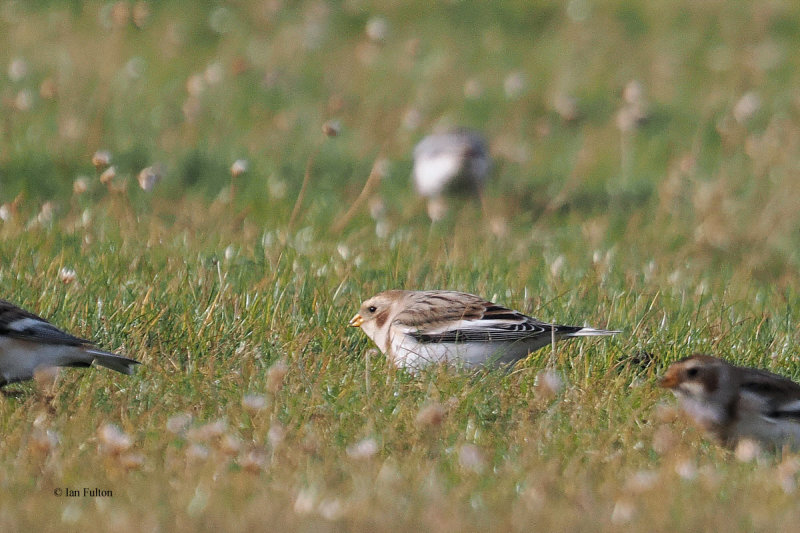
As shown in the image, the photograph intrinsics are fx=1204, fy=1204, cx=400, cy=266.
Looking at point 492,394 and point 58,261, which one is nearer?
point 492,394

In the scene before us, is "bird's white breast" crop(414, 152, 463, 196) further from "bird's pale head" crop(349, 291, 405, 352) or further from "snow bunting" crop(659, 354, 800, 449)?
"snow bunting" crop(659, 354, 800, 449)

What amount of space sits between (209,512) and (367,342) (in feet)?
8.68

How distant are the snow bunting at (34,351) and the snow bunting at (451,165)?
19.7 ft

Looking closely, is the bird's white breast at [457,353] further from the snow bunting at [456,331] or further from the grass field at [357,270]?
the grass field at [357,270]

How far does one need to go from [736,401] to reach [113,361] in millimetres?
2558

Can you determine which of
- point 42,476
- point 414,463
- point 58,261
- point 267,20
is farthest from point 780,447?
point 267,20

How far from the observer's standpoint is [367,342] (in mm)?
6223

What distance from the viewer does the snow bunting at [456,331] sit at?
5557mm

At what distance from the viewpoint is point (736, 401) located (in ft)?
15.9

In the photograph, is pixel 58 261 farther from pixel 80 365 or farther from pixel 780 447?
pixel 780 447

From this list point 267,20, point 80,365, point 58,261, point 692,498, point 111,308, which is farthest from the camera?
point 267,20

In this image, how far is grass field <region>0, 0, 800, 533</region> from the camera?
13.3 feet

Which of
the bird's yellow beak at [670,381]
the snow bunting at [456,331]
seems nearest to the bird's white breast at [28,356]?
the snow bunting at [456,331]

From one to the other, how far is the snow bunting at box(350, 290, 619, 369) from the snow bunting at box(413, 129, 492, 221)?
4923 millimetres
